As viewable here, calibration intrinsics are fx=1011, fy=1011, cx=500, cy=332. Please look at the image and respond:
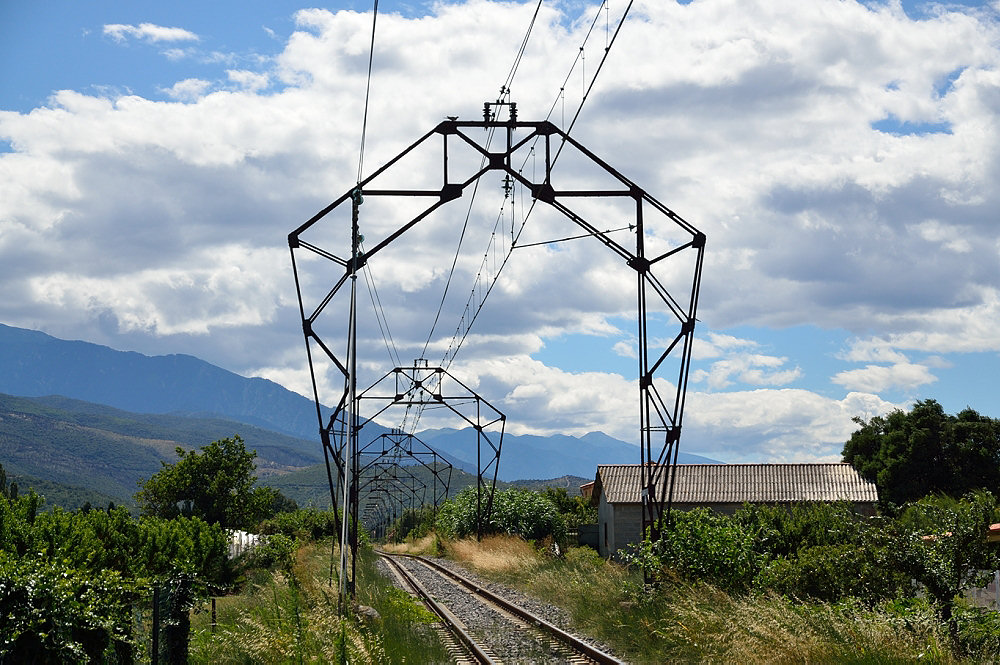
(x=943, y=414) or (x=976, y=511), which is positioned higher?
(x=943, y=414)

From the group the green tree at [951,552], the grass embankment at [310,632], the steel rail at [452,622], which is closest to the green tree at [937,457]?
the steel rail at [452,622]

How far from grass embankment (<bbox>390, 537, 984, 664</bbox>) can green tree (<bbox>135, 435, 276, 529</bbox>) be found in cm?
2182

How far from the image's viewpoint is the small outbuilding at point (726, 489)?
4788 centimetres

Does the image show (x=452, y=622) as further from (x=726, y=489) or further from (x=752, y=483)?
(x=752, y=483)

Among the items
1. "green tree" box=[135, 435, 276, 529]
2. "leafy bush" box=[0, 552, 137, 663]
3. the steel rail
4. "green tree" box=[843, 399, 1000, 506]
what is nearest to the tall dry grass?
A: the steel rail

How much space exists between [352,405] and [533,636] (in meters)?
5.43

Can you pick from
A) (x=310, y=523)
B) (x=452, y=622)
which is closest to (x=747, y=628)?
(x=452, y=622)

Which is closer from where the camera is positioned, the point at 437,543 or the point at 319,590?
the point at 319,590

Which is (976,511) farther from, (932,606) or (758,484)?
(758,484)

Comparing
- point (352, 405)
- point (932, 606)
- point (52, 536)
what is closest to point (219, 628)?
point (52, 536)

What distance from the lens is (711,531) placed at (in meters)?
18.9

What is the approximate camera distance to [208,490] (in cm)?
4178

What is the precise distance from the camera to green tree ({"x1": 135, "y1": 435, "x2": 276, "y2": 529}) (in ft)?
136

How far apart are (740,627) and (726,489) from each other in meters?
38.1
